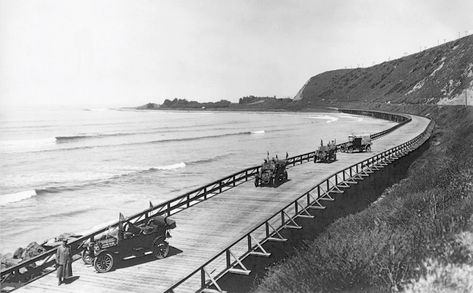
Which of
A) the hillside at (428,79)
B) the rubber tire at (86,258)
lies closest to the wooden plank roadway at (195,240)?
the rubber tire at (86,258)

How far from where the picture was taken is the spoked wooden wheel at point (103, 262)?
15.0m

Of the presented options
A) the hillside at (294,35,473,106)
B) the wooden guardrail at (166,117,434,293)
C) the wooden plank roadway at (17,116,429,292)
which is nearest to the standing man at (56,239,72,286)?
the wooden plank roadway at (17,116,429,292)

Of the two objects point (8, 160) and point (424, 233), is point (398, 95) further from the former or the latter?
point (424, 233)

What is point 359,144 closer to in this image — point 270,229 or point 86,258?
point 270,229

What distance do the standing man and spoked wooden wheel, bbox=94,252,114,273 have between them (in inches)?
34.4

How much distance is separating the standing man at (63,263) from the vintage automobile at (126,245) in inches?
34.6

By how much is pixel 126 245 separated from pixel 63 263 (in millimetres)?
2244

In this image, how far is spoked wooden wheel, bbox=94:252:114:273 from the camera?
15.0 meters

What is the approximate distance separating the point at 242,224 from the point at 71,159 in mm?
53439

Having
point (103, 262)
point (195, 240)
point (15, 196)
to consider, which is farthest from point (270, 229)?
point (15, 196)

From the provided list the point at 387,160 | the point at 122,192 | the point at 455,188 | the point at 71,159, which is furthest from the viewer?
the point at 71,159

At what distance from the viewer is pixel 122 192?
4241 centimetres

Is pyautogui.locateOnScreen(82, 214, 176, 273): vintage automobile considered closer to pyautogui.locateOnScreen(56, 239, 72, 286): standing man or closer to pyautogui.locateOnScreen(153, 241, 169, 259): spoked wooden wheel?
pyautogui.locateOnScreen(153, 241, 169, 259): spoked wooden wheel

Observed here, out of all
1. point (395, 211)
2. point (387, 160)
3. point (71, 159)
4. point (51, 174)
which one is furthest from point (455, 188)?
point (71, 159)
